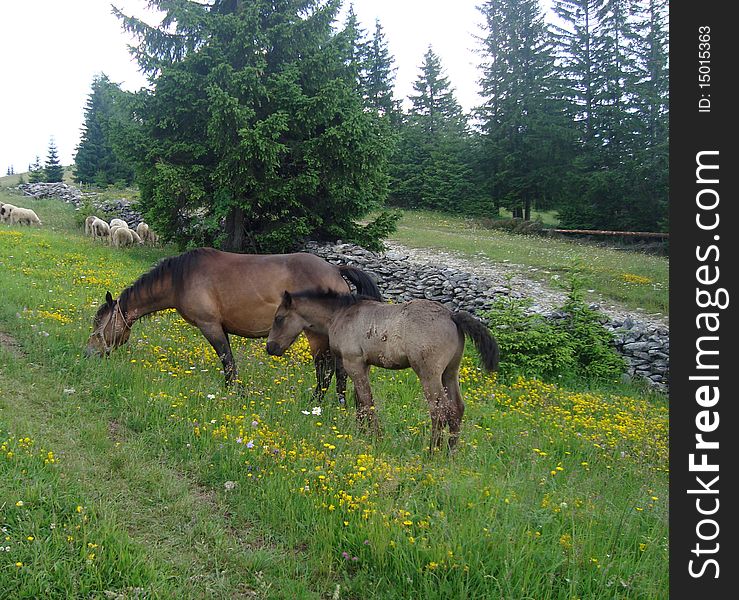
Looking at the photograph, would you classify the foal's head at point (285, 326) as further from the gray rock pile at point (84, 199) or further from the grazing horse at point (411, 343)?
the gray rock pile at point (84, 199)

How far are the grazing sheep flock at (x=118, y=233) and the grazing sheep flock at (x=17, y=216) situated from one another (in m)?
4.01

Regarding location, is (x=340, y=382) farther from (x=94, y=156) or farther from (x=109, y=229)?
(x=94, y=156)

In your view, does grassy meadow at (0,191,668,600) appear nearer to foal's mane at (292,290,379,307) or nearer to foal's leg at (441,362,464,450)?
foal's leg at (441,362,464,450)

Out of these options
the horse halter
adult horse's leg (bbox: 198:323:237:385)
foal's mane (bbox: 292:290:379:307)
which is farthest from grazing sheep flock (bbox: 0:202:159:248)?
foal's mane (bbox: 292:290:379:307)

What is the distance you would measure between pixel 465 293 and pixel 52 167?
5058 centimetres

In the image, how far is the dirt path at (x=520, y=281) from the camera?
39.3 ft

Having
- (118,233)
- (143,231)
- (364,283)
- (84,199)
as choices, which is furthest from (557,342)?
(84,199)

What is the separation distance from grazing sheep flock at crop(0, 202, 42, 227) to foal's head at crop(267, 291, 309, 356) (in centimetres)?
2364

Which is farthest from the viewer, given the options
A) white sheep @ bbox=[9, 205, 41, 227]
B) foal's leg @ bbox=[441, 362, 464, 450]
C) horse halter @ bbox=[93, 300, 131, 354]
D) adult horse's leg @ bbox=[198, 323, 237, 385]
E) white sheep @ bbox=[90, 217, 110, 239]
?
white sheep @ bbox=[9, 205, 41, 227]

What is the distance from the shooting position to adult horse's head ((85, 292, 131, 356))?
301 inches
